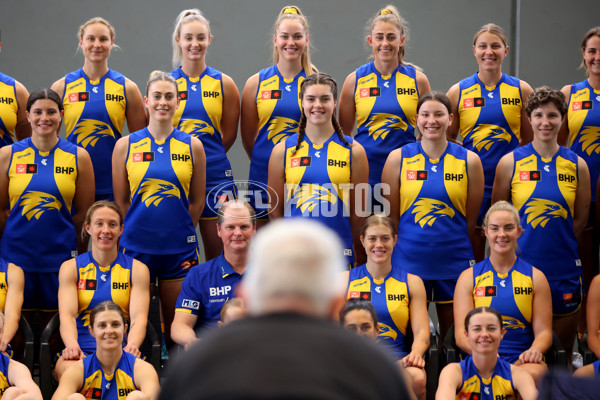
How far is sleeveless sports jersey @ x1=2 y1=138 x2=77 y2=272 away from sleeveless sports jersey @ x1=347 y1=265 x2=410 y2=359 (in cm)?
166

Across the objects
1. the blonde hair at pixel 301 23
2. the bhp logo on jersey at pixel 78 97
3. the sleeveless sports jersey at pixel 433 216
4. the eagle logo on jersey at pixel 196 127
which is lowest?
the sleeveless sports jersey at pixel 433 216

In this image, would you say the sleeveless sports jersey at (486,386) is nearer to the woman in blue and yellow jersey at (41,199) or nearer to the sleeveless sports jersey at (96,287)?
the sleeveless sports jersey at (96,287)

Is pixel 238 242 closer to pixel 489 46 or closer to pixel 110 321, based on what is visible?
pixel 110 321

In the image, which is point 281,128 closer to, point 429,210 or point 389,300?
point 429,210

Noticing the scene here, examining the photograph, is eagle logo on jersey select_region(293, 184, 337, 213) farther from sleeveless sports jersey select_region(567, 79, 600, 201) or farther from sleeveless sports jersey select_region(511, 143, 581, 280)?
sleeveless sports jersey select_region(567, 79, 600, 201)

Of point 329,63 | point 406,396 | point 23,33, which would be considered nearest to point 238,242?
point 406,396

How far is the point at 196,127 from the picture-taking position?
5.09 m

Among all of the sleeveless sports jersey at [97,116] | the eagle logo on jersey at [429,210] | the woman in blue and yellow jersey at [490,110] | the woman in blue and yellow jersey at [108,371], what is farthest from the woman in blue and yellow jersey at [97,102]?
the woman in blue and yellow jersey at [490,110]

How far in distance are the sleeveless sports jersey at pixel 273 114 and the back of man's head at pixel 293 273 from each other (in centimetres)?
341

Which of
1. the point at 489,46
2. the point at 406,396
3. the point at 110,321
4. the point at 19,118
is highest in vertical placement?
the point at 489,46

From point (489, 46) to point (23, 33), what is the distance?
405 cm

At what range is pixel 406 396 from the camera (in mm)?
1561

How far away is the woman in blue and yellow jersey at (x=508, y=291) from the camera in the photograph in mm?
4191

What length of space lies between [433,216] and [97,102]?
6.96 ft
